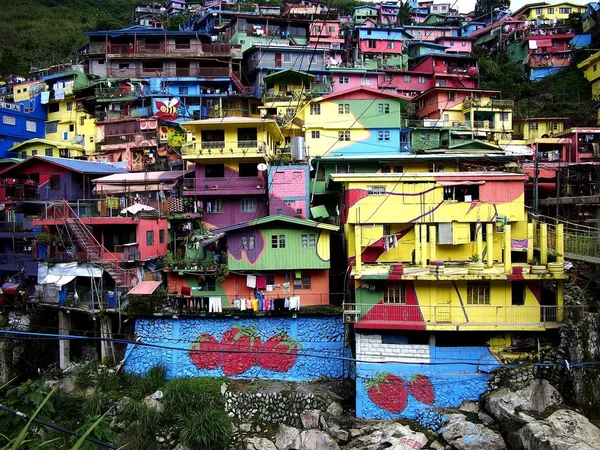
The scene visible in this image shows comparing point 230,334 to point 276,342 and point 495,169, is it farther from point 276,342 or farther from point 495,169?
point 495,169

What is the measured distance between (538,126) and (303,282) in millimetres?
30788

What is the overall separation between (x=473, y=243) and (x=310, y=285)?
812cm

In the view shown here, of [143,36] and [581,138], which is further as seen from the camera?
[143,36]

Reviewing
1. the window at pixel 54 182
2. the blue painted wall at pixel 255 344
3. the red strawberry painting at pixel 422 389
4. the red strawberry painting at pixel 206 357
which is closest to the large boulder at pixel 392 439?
the red strawberry painting at pixel 422 389

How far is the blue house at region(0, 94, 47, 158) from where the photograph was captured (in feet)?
140

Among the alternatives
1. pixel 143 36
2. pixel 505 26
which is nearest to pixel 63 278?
pixel 143 36

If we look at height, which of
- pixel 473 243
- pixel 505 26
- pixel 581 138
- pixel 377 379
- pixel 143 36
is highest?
pixel 505 26

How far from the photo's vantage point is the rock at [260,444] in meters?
19.7

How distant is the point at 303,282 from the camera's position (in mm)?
25375

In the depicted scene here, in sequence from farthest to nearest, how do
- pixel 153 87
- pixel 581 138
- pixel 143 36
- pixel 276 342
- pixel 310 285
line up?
1. pixel 143 36
2. pixel 153 87
3. pixel 581 138
4. pixel 310 285
5. pixel 276 342

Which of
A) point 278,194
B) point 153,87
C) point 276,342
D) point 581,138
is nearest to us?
point 276,342

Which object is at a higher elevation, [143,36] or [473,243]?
[143,36]

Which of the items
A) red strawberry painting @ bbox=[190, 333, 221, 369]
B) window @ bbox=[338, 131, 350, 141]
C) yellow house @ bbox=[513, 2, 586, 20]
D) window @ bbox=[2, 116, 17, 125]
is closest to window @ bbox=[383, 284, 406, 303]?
red strawberry painting @ bbox=[190, 333, 221, 369]

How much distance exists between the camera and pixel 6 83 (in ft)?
A: 176
